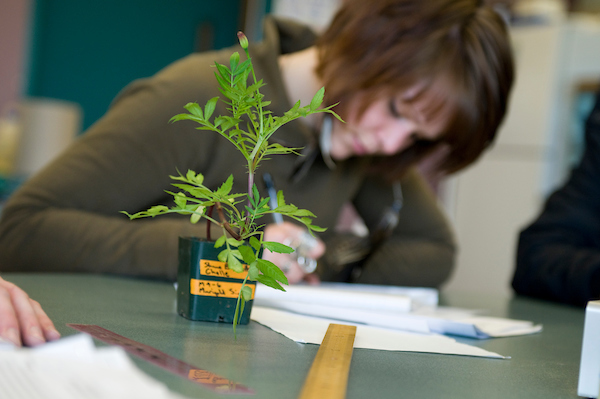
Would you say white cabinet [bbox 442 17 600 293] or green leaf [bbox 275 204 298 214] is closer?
green leaf [bbox 275 204 298 214]

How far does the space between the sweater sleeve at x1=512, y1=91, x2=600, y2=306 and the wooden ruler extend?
744 millimetres

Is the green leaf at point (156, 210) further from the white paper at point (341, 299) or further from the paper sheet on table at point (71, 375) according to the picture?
the white paper at point (341, 299)

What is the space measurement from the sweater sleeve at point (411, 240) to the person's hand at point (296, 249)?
0.42 metres

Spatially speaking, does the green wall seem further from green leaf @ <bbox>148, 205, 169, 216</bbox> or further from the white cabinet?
green leaf @ <bbox>148, 205, 169, 216</bbox>

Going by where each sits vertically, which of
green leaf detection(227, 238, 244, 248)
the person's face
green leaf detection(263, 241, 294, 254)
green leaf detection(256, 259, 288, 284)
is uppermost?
the person's face

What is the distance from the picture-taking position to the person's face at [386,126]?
3.76 feet

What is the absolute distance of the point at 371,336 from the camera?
620 mm

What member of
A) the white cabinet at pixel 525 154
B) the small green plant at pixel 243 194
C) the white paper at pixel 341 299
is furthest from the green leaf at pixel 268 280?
the white cabinet at pixel 525 154

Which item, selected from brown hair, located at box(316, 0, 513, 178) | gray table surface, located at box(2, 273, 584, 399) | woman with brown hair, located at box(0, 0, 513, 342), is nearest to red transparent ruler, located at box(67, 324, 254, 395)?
gray table surface, located at box(2, 273, 584, 399)

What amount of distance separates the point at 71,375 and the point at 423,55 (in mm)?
915

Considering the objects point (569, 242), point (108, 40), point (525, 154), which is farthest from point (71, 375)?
point (108, 40)

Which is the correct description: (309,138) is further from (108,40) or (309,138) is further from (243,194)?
(108,40)

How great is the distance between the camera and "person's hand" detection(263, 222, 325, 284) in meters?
0.95

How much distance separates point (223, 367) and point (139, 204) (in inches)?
26.8
